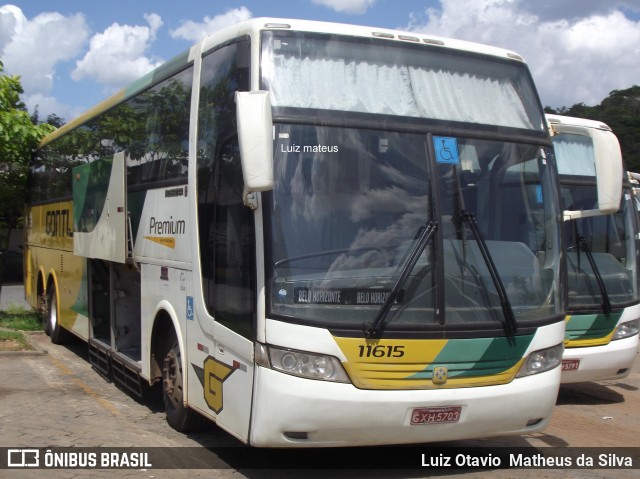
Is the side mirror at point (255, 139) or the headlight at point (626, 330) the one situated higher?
the side mirror at point (255, 139)

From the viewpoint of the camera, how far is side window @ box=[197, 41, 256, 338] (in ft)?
17.6

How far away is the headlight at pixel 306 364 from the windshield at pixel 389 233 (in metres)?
0.24

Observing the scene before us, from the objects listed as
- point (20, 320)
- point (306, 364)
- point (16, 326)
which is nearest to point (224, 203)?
point (306, 364)

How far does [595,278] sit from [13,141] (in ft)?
32.3

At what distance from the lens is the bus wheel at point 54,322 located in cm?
1216

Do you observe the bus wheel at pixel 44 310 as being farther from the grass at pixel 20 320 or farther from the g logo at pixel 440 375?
the g logo at pixel 440 375

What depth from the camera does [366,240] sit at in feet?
17.3

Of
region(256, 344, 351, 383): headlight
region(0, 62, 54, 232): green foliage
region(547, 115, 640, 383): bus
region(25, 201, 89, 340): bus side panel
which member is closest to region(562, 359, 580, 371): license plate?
region(547, 115, 640, 383): bus

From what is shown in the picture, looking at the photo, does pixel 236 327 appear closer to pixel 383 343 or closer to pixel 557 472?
pixel 383 343

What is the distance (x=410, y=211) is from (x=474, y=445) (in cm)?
265

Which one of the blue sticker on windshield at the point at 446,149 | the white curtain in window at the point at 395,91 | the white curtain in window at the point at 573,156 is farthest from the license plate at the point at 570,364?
the blue sticker on windshield at the point at 446,149

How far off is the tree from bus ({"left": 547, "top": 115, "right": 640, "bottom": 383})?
8619mm

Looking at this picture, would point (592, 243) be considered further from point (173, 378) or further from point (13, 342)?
point (13, 342)

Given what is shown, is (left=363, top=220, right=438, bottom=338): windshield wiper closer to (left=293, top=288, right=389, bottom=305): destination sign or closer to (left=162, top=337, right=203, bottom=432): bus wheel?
(left=293, top=288, right=389, bottom=305): destination sign
